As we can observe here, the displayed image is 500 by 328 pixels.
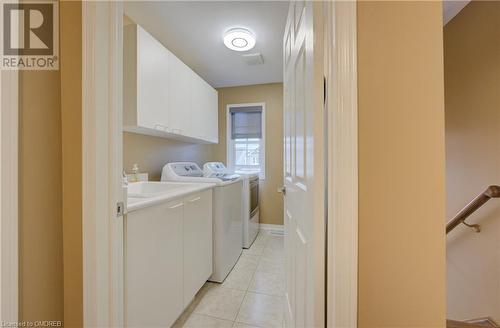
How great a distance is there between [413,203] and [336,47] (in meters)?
0.48

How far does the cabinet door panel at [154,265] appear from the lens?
3.16 ft

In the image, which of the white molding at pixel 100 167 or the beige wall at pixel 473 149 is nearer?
the white molding at pixel 100 167

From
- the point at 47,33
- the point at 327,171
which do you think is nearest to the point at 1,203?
the point at 47,33

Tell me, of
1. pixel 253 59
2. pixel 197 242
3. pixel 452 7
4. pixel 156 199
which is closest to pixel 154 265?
pixel 156 199

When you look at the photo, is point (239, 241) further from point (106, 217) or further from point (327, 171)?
point (327, 171)

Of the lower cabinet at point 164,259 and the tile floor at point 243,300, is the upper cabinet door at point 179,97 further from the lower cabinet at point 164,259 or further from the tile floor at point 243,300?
the tile floor at point 243,300

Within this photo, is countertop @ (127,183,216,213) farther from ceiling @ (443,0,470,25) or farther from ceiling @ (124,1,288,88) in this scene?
ceiling @ (443,0,470,25)

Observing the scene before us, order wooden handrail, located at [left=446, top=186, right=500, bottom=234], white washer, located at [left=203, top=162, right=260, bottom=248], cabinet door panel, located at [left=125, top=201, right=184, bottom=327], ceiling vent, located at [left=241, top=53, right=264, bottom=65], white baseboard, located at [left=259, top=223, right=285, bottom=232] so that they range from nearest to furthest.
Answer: cabinet door panel, located at [left=125, top=201, right=184, bottom=327]
wooden handrail, located at [left=446, top=186, right=500, bottom=234]
ceiling vent, located at [left=241, top=53, right=264, bottom=65]
white washer, located at [left=203, top=162, right=260, bottom=248]
white baseboard, located at [left=259, top=223, right=285, bottom=232]

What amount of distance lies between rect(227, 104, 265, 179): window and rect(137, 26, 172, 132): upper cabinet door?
1.65 m

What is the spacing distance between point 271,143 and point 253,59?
1.31 m

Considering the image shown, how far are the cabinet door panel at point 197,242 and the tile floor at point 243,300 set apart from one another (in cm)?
15

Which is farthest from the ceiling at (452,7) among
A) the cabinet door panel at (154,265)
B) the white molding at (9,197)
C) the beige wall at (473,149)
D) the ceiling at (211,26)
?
the white molding at (9,197)

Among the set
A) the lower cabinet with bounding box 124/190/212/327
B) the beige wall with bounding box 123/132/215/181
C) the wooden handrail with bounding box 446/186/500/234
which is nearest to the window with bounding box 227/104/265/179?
the beige wall with bounding box 123/132/215/181

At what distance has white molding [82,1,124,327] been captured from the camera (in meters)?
0.73
